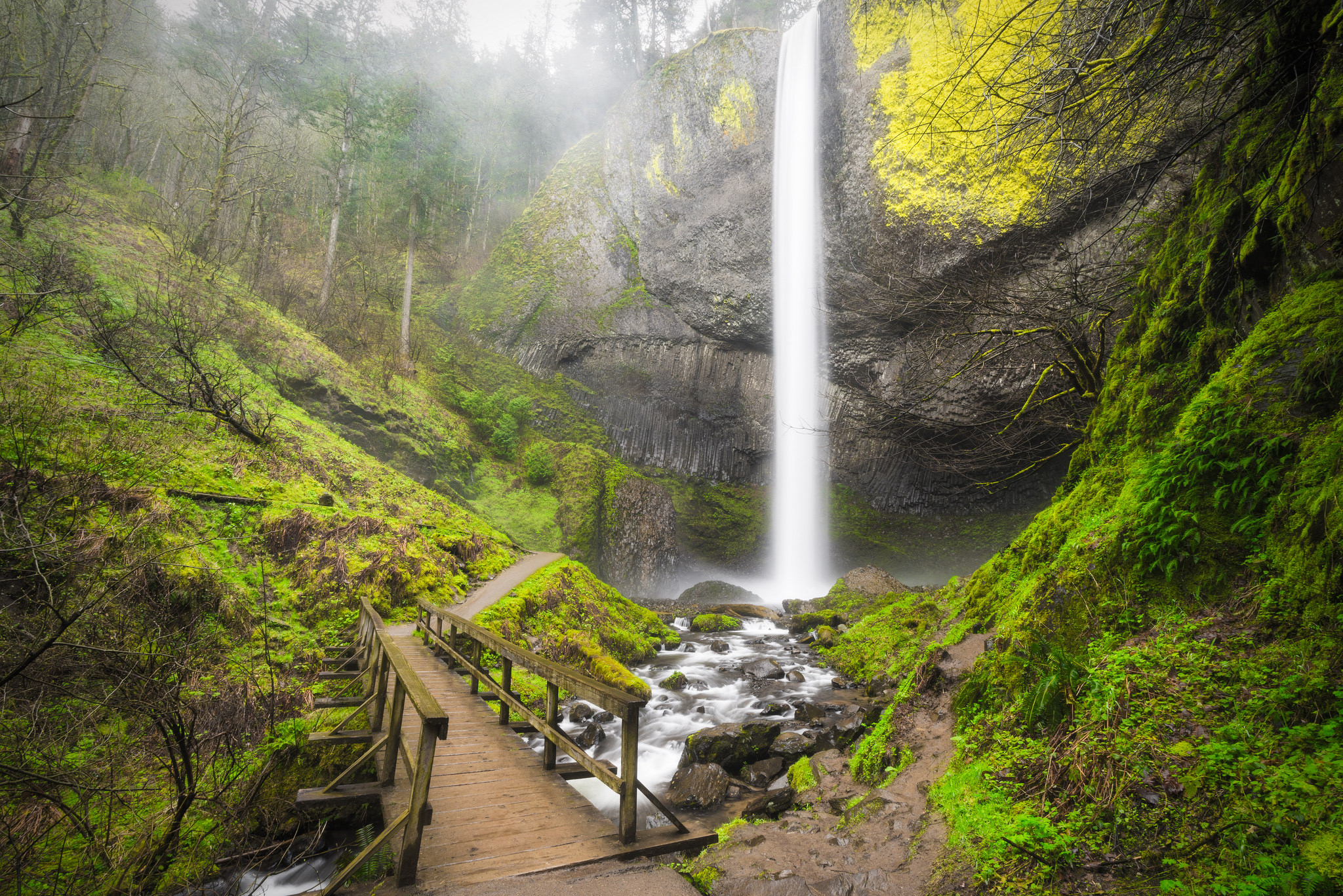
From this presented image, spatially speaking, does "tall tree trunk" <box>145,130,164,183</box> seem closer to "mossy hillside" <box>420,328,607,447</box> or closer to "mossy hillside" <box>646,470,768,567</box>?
"mossy hillside" <box>420,328,607,447</box>

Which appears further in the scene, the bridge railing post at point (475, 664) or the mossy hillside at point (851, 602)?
the mossy hillside at point (851, 602)

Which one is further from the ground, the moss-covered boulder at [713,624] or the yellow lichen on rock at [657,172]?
the yellow lichen on rock at [657,172]

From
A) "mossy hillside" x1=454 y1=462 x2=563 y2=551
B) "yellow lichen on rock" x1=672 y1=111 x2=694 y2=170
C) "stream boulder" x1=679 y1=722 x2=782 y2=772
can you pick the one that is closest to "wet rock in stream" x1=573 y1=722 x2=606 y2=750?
"stream boulder" x1=679 y1=722 x2=782 y2=772

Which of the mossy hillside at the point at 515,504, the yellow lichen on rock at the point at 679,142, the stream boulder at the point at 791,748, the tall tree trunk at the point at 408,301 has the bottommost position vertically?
the stream boulder at the point at 791,748

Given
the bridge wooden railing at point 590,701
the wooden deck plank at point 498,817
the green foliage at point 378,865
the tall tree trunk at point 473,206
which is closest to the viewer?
the wooden deck plank at point 498,817

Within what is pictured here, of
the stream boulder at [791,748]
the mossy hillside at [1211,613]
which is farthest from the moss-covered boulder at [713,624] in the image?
the mossy hillside at [1211,613]

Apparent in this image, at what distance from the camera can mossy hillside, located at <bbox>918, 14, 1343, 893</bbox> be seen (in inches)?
85.4

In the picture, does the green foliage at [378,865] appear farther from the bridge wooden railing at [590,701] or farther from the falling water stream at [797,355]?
the falling water stream at [797,355]

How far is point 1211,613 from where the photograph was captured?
9.53 feet

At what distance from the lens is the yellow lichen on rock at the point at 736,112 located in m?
22.5

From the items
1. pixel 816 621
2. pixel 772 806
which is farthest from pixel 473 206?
pixel 772 806

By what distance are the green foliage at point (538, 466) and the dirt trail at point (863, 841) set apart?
17.4 metres

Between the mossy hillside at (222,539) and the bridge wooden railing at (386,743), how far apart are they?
1.43ft

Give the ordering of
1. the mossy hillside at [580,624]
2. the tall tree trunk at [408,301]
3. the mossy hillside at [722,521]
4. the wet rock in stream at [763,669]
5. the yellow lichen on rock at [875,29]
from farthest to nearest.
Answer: the mossy hillside at [722,521] → the tall tree trunk at [408,301] → the yellow lichen on rock at [875,29] → the wet rock in stream at [763,669] → the mossy hillside at [580,624]
